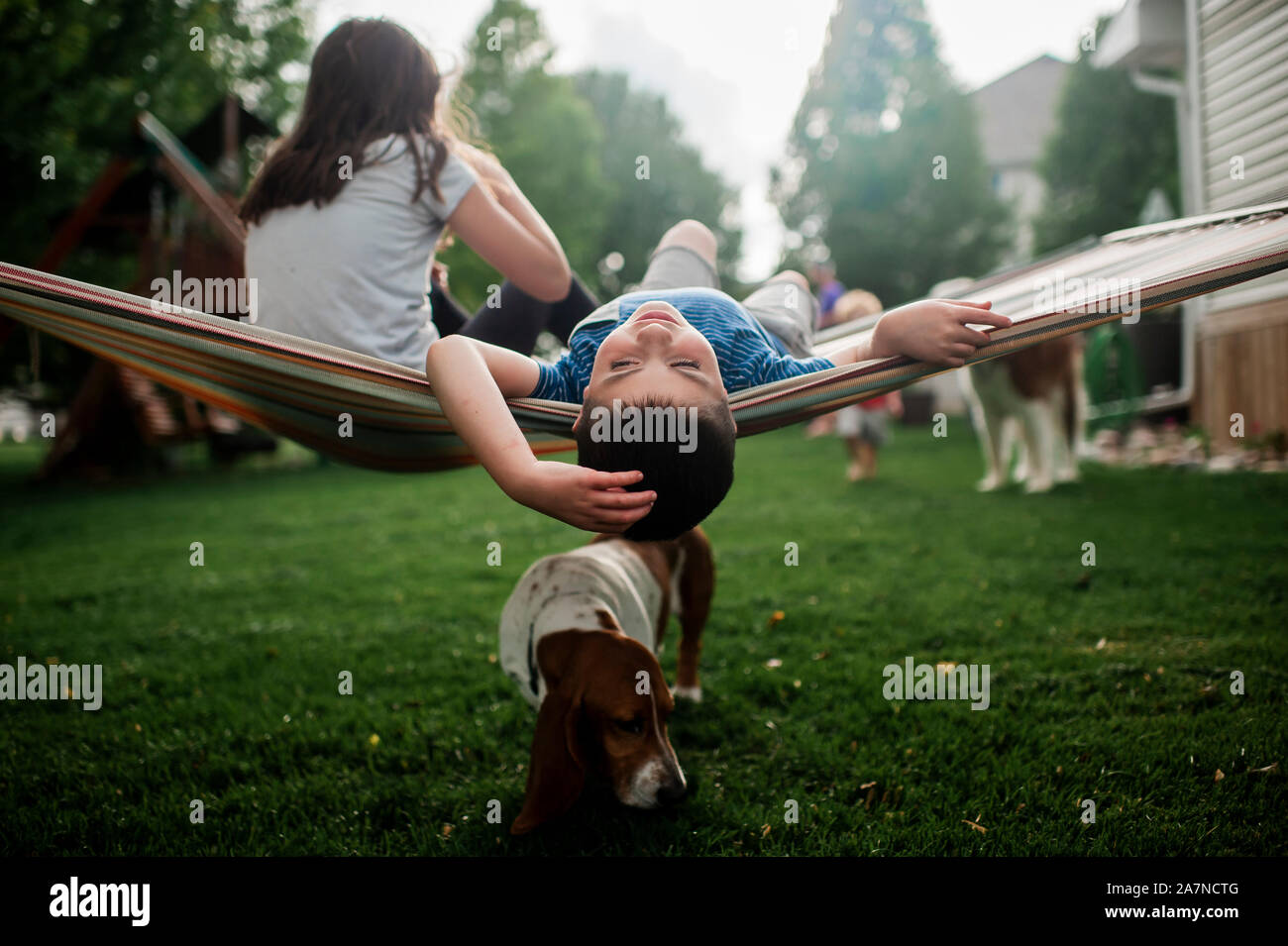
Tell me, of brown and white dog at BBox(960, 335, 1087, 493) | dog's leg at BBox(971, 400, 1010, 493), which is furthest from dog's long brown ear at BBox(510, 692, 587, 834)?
dog's leg at BBox(971, 400, 1010, 493)

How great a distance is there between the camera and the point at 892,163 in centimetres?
2436

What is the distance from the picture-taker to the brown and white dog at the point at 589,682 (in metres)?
1.83

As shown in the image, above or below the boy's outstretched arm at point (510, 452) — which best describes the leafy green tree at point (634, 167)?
above

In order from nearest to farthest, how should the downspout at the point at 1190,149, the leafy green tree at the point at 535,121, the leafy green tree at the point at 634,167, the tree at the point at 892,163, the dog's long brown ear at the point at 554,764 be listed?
the dog's long brown ear at the point at 554,764
the downspout at the point at 1190,149
the leafy green tree at the point at 535,121
the tree at the point at 892,163
the leafy green tree at the point at 634,167

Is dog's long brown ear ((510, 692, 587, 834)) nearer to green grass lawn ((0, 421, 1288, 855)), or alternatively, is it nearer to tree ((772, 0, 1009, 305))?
green grass lawn ((0, 421, 1288, 855))

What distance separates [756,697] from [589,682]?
1.09 metres

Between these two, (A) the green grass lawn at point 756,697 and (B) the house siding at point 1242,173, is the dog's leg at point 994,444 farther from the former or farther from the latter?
(B) the house siding at point 1242,173

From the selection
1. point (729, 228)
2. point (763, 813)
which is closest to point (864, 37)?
point (729, 228)

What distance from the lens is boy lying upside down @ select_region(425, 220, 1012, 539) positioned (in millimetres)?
1396

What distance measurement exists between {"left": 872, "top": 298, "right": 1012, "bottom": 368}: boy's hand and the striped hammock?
0.10ft

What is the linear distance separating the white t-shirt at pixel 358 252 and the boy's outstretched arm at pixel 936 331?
3.51ft

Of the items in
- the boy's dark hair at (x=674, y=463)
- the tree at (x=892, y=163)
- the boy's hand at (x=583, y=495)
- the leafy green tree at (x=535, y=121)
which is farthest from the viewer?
the tree at (x=892, y=163)

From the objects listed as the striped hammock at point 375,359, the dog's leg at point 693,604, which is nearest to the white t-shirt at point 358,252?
the striped hammock at point 375,359
